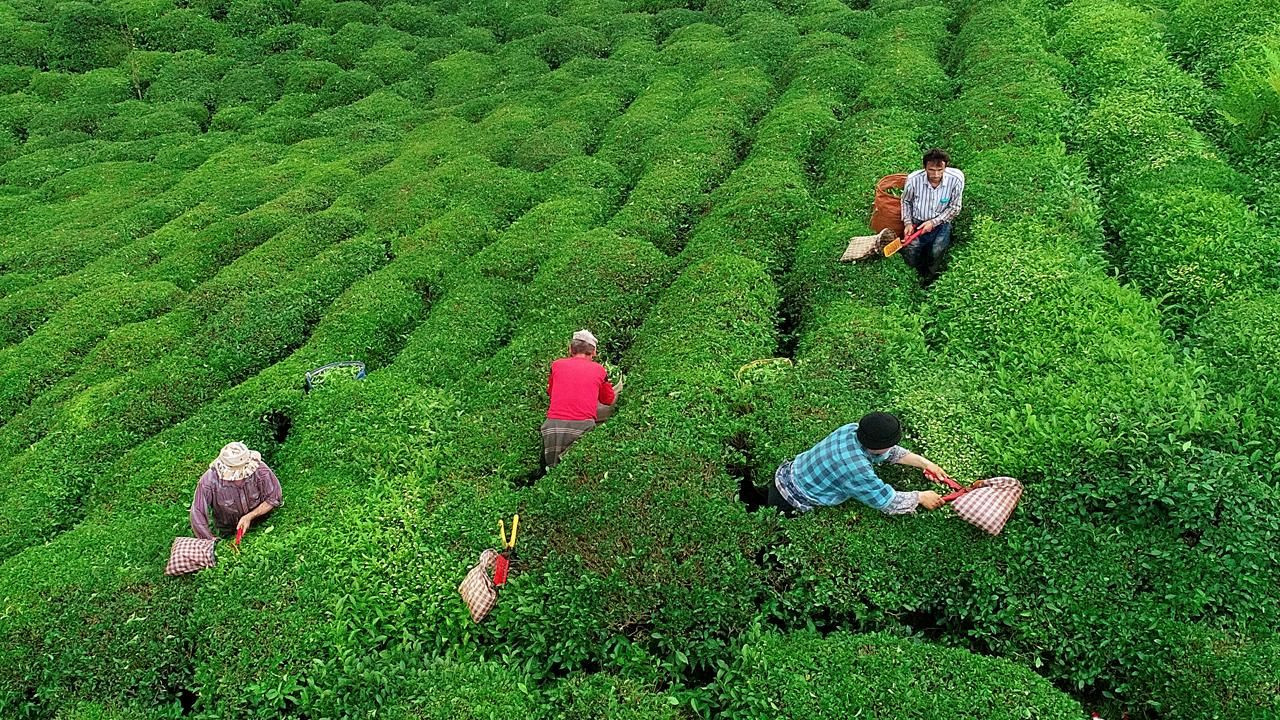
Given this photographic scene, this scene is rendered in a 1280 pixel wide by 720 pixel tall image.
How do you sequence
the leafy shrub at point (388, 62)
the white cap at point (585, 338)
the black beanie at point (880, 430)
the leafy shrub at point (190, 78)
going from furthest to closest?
the leafy shrub at point (190, 78) < the leafy shrub at point (388, 62) < the white cap at point (585, 338) < the black beanie at point (880, 430)

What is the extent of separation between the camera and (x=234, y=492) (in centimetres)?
1124

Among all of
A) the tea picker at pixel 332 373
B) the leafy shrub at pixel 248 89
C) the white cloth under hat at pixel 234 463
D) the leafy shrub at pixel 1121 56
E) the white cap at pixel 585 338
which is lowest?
the tea picker at pixel 332 373

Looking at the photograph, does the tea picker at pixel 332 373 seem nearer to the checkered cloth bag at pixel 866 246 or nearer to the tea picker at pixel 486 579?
the tea picker at pixel 486 579

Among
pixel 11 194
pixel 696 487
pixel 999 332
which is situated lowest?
pixel 11 194

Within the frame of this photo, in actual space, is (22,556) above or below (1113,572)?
below

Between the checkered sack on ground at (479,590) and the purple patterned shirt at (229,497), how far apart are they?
320 centimetres

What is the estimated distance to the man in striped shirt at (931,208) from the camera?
46.5 feet

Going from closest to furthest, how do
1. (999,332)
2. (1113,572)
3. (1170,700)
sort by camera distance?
(1170,700)
(1113,572)
(999,332)

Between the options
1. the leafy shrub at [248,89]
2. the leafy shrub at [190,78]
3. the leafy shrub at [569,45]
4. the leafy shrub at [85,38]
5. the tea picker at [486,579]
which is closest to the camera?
the tea picker at [486,579]

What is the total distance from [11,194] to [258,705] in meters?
22.0

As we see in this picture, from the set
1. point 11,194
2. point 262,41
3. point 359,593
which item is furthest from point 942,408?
point 262,41

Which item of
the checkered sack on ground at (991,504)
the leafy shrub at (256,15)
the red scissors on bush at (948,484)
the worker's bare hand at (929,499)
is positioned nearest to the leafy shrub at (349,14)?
the leafy shrub at (256,15)

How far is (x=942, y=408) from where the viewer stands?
457 inches

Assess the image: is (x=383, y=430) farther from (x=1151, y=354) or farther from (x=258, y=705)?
(x=1151, y=354)
